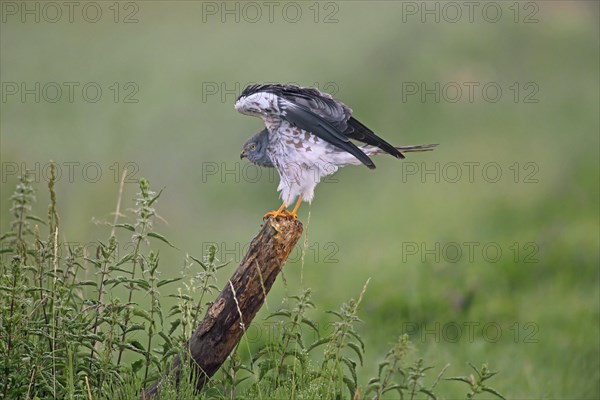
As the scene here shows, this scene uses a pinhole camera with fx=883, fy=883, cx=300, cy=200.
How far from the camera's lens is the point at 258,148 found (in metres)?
6.94

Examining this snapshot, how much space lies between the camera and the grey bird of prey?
6410 millimetres

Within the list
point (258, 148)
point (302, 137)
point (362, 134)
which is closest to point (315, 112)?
point (302, 137)

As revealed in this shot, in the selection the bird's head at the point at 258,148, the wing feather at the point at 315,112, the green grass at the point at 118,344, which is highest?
the wing feather at the point at 315,112

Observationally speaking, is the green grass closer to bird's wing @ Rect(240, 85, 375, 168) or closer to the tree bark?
the tree bark

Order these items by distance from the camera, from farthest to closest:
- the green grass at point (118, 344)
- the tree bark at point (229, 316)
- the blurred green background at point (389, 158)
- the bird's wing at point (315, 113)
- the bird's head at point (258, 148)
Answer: the blurred green background at point (389, 158) < the bird's head at point (258, 148) < the bird's wing at point (315, 113) < the tree bark at point (229, 316) < the green grass at point (118, 344)

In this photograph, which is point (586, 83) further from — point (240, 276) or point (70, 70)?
point (240, 276)

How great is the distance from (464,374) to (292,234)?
15.0ft

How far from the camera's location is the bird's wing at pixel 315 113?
21.0ft

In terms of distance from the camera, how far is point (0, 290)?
5492mm

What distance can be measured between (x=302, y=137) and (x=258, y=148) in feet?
1.62

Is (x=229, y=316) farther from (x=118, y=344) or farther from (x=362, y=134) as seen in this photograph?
(x=362, y=134)

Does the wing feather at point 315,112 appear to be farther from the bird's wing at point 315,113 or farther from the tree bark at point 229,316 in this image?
the tree bark at point 229,316

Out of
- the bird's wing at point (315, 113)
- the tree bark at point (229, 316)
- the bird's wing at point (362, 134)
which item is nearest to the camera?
the tree bark at point (229, 316)

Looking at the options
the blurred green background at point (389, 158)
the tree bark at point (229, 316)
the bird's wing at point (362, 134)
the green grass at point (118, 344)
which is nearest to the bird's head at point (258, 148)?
the bird's wing at point (362, 134)
